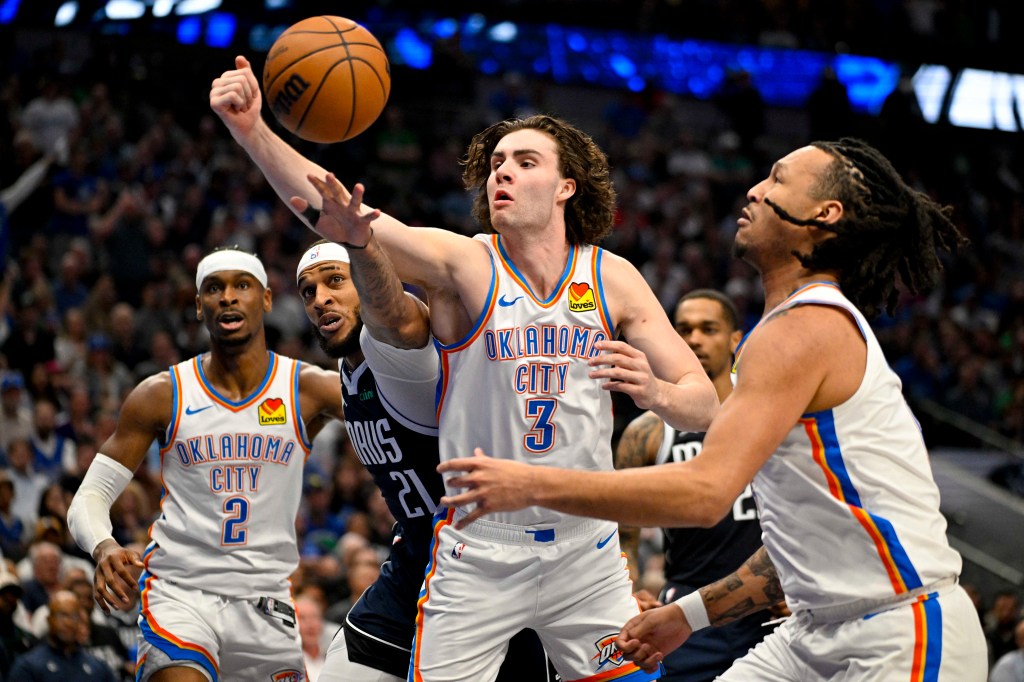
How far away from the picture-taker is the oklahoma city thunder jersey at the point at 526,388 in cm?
422

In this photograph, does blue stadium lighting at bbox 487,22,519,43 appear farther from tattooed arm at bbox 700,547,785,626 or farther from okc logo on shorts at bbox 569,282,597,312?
tattooed arm at bbox 700,547,785,626

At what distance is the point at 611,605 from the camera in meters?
4.36

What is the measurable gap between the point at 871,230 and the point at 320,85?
1.97m

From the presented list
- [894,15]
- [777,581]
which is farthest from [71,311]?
[894,15]

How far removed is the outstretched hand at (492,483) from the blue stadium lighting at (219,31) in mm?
14278

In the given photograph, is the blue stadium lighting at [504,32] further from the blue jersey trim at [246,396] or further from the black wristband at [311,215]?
the black wristband at [311,215]

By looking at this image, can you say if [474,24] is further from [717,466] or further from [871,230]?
[717,466]

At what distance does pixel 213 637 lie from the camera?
5.31 meters

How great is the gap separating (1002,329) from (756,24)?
22.2ft

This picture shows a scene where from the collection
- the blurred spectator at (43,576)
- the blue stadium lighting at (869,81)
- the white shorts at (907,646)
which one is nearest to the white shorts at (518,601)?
the white shorts at (907,646)

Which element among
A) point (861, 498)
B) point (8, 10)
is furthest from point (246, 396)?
point (8, 10)

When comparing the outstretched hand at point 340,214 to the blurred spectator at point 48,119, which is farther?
the blurred spectator at point 48,119

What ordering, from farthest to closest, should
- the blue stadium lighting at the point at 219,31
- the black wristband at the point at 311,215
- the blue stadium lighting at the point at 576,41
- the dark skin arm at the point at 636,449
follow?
the blue stadium lighting at the point at 576,41 → the blue stadium lighting at the point at 219,31 → the dark skin arm at the point at 636,449 → the black wristband at the point at 311,215

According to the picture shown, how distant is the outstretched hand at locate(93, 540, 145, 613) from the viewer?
4883 millimetres
